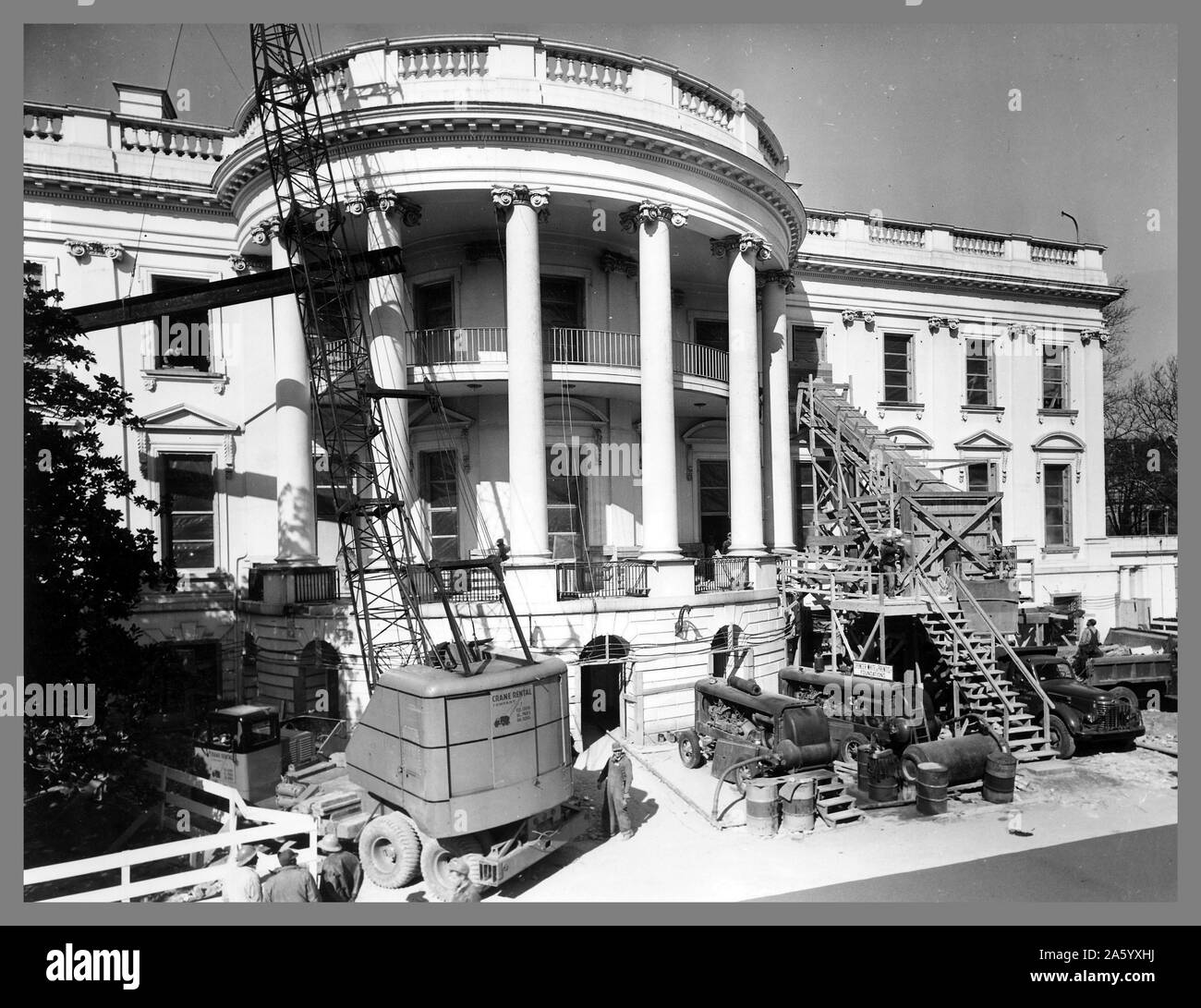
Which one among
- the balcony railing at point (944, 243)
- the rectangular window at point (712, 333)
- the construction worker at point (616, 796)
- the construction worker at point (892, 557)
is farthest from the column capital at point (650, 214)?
the construction worker at point (616, 796)

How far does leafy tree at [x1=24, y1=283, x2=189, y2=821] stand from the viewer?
29.0 ft

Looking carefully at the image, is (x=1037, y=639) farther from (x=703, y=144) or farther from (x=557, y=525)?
(x=703, y=144)

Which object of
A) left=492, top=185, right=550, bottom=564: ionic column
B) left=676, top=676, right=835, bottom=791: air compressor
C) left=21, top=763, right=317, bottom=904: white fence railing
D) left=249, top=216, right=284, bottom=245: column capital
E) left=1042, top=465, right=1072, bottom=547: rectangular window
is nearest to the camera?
left=21, top=763, right=317, bottom=904: white fence railing

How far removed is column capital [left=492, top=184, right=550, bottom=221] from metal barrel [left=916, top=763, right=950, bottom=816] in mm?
11805

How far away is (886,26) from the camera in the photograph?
30.5 feet

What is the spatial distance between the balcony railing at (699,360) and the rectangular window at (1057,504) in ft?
40.9

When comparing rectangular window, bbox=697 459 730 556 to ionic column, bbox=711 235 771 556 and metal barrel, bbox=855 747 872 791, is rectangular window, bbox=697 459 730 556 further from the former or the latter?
metal barrel, bbox=855 747 872 791

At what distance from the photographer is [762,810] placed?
9.66 metres

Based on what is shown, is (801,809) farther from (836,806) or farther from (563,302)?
(563,302)

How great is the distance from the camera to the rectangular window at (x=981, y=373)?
23.5 m

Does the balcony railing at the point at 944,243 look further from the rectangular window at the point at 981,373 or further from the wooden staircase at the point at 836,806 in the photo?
the wooden staircase at the point at 836,806

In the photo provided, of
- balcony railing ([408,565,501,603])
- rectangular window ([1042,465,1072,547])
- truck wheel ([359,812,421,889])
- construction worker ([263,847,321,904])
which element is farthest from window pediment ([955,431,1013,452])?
construction worker ([263,847,321,904])

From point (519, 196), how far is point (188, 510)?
35.3 ft

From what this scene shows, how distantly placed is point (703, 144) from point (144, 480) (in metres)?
14.7
